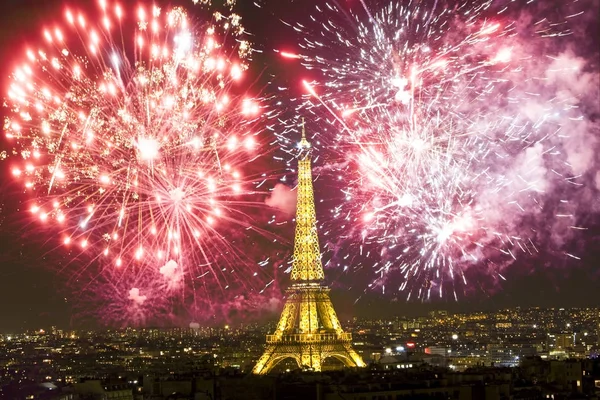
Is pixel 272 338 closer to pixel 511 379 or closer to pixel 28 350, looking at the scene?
pixel 511 379

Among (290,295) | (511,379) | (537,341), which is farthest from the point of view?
(537,341)

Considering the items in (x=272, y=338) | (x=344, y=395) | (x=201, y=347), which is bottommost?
(x=344, y=395)

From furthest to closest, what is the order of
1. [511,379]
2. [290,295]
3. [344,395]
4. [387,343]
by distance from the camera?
1. [387,343]
2. [290,295]
3. [511,379]
4. [344,395]

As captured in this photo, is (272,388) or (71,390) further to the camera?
(71,390)

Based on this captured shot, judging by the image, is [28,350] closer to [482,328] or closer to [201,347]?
[201,347]

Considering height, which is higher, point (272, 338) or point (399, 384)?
point (272, 338)

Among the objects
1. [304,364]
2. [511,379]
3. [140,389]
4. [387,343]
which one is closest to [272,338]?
[304,364]
